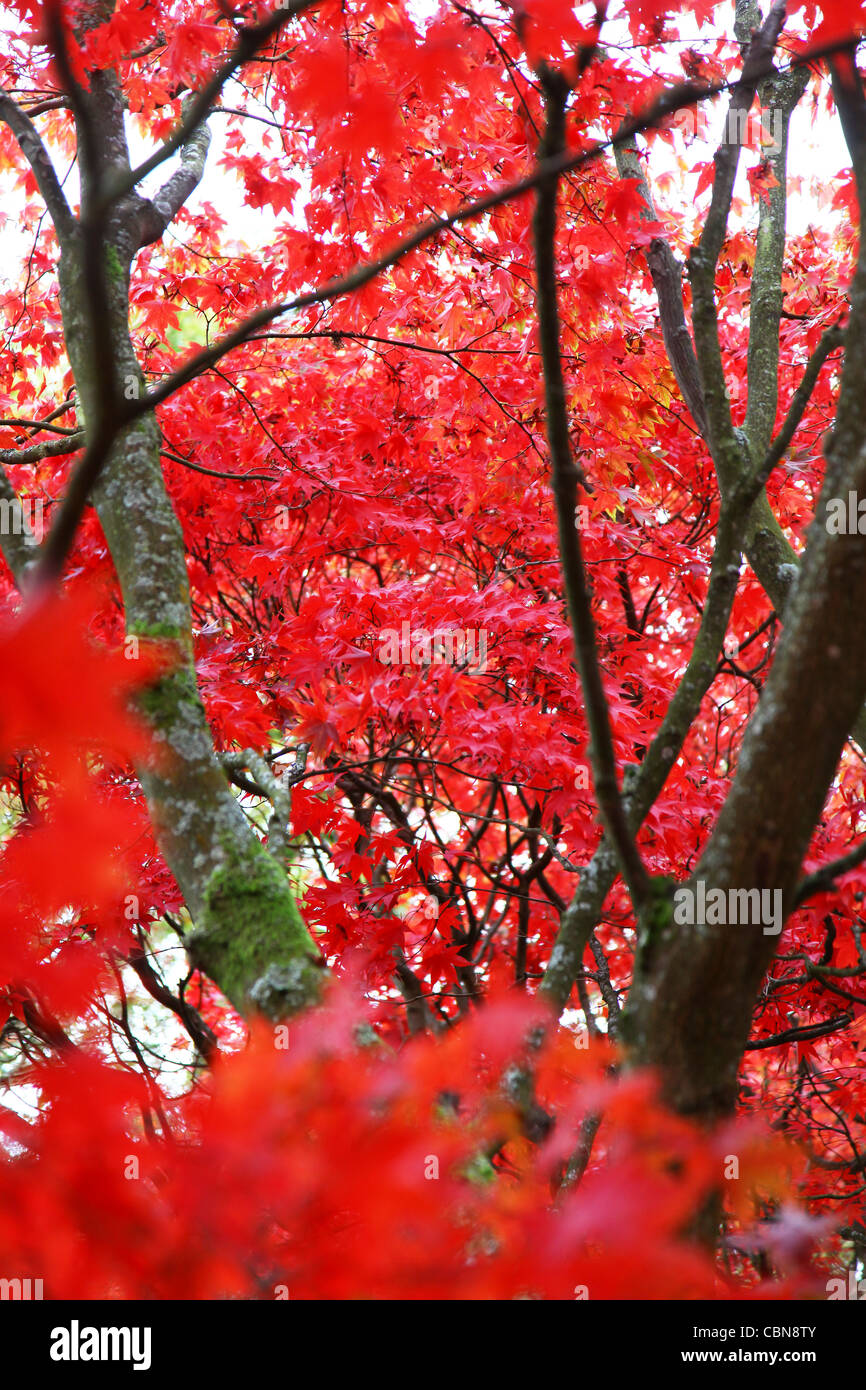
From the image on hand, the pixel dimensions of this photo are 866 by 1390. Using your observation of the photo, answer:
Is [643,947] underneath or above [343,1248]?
above

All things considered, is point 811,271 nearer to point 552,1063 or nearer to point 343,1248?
point 552,1063

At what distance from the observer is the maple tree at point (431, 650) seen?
58.1 inches

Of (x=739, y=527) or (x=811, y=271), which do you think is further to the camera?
(x=811, y=271)

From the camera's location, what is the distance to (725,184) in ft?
9.84

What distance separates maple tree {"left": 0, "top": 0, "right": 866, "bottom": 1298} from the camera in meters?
1.48

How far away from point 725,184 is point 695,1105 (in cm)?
262

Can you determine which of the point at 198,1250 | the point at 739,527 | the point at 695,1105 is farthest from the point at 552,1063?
the point at 739,527

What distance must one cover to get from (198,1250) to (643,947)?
2.96 ft

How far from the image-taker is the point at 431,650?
4031 mm
